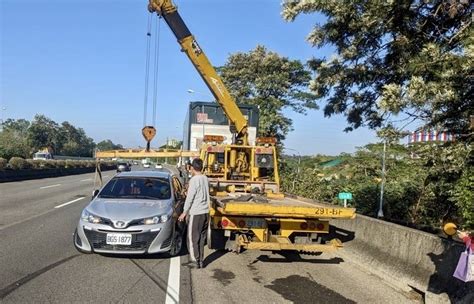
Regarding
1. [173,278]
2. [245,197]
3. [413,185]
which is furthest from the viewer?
[413,185]

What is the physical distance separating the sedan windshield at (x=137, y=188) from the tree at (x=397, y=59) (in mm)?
3459

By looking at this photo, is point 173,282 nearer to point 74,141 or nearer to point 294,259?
point 294,259

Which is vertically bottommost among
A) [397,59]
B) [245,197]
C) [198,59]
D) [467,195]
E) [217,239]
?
[217,239]

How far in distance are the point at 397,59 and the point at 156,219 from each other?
15.5 feet

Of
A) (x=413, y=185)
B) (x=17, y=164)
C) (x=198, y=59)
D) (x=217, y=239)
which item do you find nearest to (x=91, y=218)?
(x=217, y=239)

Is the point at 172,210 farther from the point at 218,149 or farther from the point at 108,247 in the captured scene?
the point at 218,149

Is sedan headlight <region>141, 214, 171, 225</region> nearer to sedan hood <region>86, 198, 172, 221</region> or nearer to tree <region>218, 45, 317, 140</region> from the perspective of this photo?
sedan hood <region>86, 198, 172, 221</region>

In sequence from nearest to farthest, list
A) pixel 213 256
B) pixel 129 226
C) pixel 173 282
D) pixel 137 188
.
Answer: pixel 173 282 → pixel 129 226 → pixel 213 256 → pixel 137 188

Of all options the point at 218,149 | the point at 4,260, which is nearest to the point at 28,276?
the point at 4,260

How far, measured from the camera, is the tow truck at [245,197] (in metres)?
7.95

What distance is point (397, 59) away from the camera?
8062mm

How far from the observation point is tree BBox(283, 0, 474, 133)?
643cm

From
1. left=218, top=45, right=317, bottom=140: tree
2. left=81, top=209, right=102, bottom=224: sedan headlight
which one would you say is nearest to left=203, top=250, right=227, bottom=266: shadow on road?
left=81, top=209, right=102, bottom=224: sedan headlight

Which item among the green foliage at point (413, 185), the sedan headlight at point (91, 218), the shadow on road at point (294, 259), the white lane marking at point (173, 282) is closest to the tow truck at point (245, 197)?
the shadow on road at point (294, 259)
